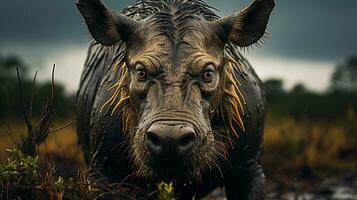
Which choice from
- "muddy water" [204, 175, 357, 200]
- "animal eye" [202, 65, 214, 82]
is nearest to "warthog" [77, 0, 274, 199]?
"animal eye" [202, 65, 214, 82]

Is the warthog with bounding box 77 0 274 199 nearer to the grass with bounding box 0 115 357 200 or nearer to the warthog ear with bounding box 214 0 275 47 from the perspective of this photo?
the warthog ear with bounding box 214 0 275 47

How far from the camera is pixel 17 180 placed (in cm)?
693

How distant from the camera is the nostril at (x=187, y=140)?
602 cm

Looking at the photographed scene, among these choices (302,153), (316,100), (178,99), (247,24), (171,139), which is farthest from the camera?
(316,100)

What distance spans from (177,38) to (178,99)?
59cm

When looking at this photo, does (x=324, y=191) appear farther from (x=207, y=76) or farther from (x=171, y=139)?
(x=171, y=139)

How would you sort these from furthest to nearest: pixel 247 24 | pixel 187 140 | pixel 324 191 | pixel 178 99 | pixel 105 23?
pixel 324 191 < pixel 247 24 < pixel 105 23 < pixel 178 99 < pixel 187 140

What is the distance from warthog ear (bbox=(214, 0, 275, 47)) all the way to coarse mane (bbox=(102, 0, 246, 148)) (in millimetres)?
159

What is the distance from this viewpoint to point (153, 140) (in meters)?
6.13

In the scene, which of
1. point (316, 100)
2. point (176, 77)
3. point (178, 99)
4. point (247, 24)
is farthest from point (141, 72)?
point (316, 100)

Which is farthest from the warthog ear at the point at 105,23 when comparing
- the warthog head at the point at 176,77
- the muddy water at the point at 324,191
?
the muddy water at the point at 324,191

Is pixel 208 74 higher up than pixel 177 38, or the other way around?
pixel 177 38

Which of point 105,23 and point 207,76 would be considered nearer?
point 207,76

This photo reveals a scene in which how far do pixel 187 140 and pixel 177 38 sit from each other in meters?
0.95
